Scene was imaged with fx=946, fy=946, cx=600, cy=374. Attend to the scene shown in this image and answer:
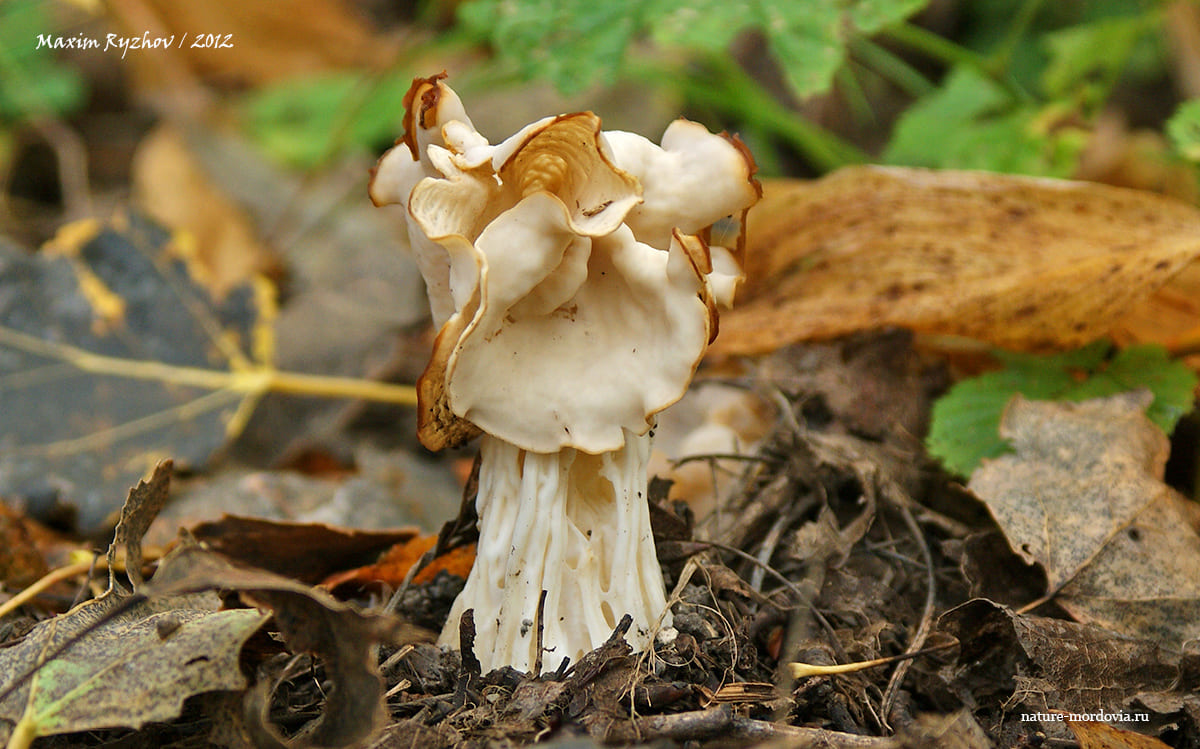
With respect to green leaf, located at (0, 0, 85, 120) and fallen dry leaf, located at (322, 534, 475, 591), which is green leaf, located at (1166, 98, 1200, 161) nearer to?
fallen dry leaf, located at (322, 534, 475, 591)

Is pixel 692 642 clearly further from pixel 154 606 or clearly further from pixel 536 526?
pixel 154 606

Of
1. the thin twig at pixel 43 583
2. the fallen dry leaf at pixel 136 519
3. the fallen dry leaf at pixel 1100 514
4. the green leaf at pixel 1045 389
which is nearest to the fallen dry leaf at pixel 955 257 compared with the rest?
the green leaf at pixel 1045 389

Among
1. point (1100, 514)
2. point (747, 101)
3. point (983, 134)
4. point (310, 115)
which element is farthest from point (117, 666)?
point (310, 115)

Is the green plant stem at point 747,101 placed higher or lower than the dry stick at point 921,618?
higher

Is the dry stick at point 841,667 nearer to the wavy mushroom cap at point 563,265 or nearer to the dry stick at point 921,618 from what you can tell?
the dry stick at point 921,618

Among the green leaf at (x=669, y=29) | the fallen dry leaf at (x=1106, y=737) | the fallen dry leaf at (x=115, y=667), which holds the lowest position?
the fallen dry leaf at (x=1106, y=737)

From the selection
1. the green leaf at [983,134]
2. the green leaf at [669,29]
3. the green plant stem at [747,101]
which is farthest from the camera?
the green plant stem at [747,101]

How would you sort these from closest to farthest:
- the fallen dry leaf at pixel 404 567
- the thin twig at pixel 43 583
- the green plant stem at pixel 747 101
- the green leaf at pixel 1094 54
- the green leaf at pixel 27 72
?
the thin twig at pixel 43 583
the fallen dry leaf at pixel 404 567
the green leaf at pixel 1094 54
the green plant stem at pixel 747 101
the green leaf at pixel 27 72
